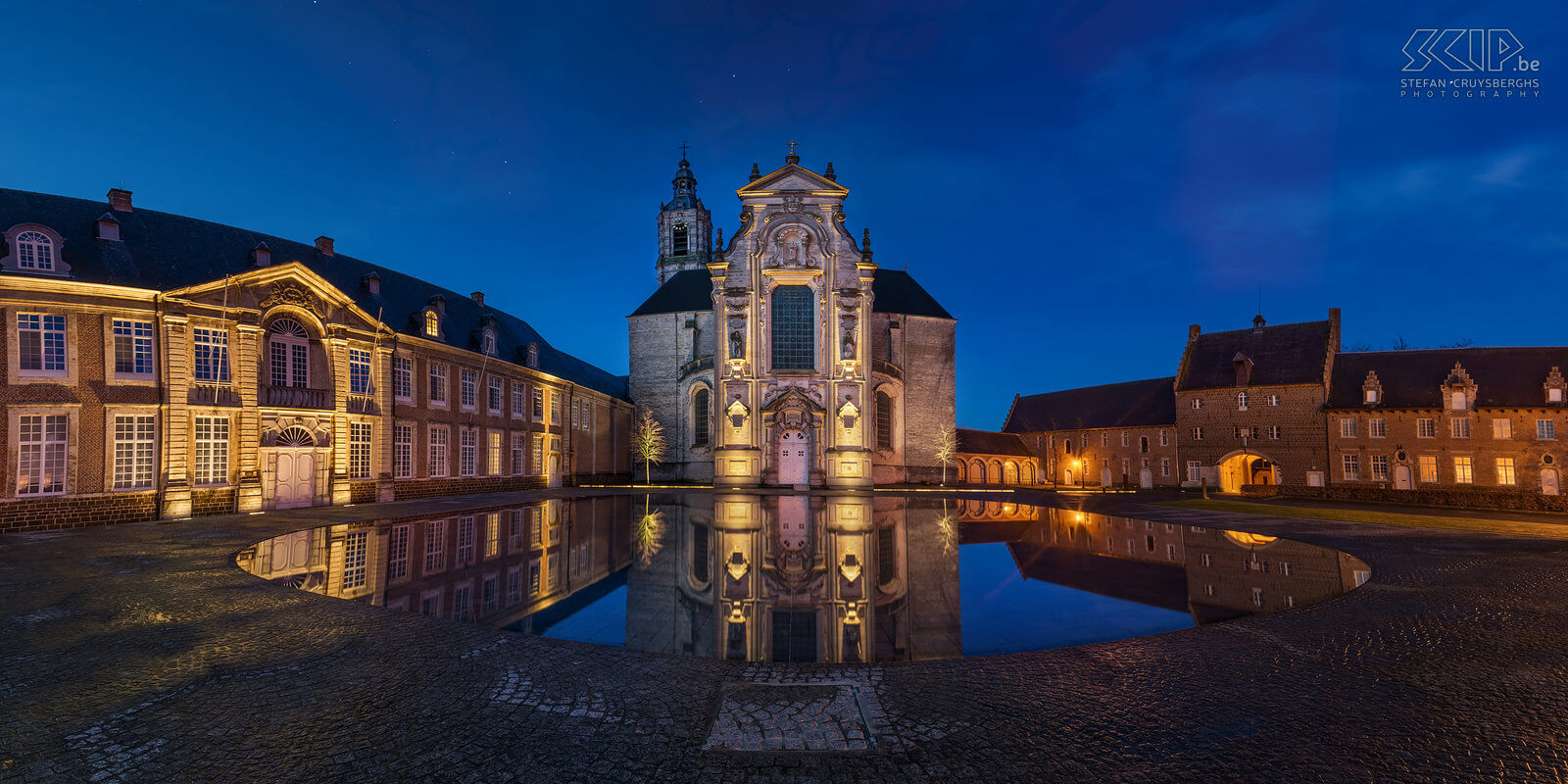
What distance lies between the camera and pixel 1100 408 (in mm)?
53156

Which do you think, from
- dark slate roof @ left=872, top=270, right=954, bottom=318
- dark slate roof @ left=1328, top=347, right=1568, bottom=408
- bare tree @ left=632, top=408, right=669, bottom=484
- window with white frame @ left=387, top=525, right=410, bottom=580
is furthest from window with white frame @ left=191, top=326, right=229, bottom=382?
dark slate roof @ left=1328, top=347, right=1568, bottom=408

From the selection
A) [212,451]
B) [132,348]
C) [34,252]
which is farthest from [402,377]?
[34,252]

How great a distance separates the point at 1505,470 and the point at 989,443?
29.5 meters

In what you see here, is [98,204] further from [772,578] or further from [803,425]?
[803,425]

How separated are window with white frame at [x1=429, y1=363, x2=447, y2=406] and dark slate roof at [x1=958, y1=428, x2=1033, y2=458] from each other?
125 ft

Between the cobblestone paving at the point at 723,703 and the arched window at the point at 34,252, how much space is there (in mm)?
17029

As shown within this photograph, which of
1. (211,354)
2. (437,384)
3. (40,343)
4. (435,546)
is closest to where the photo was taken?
(435,546)

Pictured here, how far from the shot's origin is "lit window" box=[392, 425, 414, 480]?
86.1 ft

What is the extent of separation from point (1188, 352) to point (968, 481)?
1878 cm

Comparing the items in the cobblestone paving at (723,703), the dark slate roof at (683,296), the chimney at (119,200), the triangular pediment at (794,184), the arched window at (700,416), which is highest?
the triangular pediment at (794,184)

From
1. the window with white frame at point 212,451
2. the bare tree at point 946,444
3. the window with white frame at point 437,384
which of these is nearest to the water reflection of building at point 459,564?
the window with white frame at point 212,451

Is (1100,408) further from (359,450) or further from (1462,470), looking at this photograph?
(359,450)

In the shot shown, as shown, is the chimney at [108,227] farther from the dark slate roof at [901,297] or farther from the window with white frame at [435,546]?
the dark slate roof at [901,297]

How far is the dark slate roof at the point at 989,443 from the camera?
5222 cm
